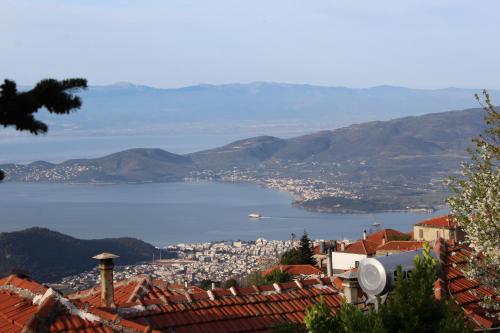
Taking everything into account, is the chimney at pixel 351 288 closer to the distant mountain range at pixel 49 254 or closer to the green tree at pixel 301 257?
the green tree at pixel 301 257

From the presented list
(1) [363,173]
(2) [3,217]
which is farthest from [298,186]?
(2) [3,217]

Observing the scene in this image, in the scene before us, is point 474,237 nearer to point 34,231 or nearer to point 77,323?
point 77,323

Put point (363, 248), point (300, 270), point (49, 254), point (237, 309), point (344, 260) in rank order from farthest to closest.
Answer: point (49, 254), point (363, 248), point (344, 260), point (300, 270), point (237, 309)

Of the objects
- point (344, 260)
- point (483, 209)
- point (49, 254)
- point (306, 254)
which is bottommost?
point (49, 254)

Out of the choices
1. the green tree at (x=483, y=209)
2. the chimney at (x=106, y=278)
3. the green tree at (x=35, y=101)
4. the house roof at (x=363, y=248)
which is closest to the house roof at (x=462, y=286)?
the green tree at (x=483, y=209)

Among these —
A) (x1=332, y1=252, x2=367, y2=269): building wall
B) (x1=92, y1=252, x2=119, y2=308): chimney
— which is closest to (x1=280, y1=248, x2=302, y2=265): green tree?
(x1=332, y1=252, x2=367, y2=269): building wall

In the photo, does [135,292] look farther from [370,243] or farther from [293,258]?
[370,243]

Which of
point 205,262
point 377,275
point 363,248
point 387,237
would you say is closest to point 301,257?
point 363,248
